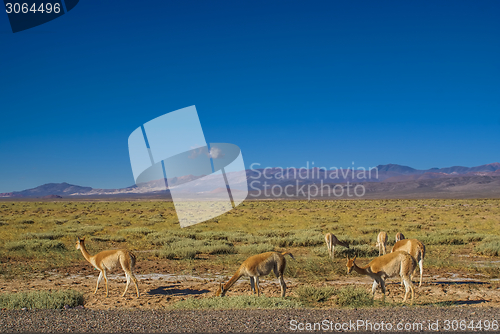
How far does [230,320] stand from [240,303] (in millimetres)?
1643

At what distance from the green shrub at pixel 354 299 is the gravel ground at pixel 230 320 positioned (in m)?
1.34

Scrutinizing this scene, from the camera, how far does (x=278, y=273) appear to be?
922 cm

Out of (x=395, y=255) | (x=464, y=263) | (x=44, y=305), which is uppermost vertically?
(x=395, y=255)

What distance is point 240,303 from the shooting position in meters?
8.03

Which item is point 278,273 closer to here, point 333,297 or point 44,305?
point 333,297

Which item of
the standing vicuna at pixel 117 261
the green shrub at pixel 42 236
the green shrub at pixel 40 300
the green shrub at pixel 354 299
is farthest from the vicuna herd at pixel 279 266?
the green shrub at pixel 42 236

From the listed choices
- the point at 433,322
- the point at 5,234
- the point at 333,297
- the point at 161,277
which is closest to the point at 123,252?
the point at 161,277

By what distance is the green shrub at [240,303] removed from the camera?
7895mm

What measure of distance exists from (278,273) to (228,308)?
191cm

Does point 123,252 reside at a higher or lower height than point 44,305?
higher

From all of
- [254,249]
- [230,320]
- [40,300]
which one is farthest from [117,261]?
[254,249]

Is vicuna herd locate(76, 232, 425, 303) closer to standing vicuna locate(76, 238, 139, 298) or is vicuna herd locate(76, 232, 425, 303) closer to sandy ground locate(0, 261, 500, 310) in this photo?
standing vicuna locate(76, 238, 139, 298)

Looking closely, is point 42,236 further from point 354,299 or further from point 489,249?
point 489,249

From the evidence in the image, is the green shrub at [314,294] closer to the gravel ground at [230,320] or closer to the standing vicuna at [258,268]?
the standing vicuna at [258,268]
